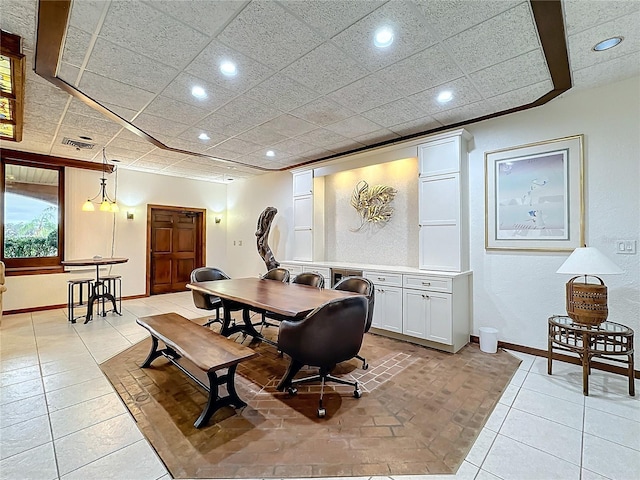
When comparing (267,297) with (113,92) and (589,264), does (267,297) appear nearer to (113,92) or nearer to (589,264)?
(113,92)

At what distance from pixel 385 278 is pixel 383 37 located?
2859 millimetres

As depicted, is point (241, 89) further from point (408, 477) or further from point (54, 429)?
point (408, 477)

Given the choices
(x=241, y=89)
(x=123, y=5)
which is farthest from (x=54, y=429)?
(x=241, y=89)

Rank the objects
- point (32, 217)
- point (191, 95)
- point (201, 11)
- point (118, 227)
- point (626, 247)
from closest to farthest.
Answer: point (201, 11)
point (626, 247)
point (191, 95)
point (32, 217)
point (118, 227)

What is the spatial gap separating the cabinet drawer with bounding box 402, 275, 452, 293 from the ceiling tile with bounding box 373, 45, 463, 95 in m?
2.16

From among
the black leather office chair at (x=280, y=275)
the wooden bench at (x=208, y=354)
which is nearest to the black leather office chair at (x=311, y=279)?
the black leather office chair at (x=280, y=275)

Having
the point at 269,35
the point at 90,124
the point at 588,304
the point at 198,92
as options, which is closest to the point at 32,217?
the point at 90,124

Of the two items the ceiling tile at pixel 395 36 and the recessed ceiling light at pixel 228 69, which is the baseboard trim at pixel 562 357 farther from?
the recessed ceiling light at pixel 228 69

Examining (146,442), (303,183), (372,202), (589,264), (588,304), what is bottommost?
(146,442)

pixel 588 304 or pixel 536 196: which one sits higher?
pixel 536 196

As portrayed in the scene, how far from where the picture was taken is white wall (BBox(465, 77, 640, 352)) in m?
2.94

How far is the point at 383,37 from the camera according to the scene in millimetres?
2229

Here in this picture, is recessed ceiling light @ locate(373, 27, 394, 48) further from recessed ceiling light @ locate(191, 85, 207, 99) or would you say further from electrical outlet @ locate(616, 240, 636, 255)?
electrical outlet @ locate(616, 240, 636, 255)

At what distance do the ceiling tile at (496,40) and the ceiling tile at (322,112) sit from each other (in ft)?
4.37
